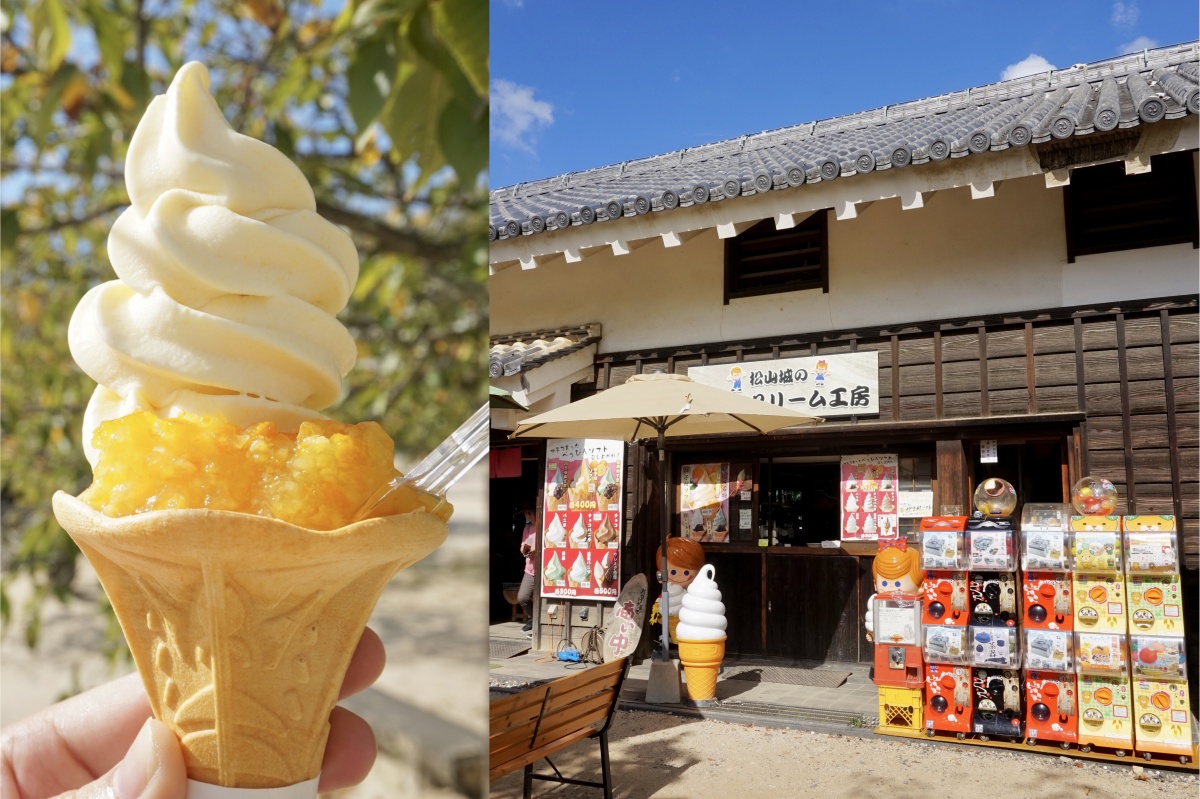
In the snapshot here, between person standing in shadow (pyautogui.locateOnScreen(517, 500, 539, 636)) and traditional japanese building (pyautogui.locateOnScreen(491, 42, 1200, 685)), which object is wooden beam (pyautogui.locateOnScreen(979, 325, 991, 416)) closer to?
traditional japanese building (pyautogui.locateOnScreen(491, 42, 1200, 685))

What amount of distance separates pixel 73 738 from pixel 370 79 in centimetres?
99

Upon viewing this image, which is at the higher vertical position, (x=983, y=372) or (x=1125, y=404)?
(x=983, y=372)

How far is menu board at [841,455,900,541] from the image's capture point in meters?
4.00

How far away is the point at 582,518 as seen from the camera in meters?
4.54

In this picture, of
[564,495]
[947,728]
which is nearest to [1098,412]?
[947,728]

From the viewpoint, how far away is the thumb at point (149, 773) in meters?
0.85

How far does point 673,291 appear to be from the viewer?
432 centimetres

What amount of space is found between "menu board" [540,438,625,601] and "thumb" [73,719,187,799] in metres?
3.61

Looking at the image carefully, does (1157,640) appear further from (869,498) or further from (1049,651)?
(869,498)

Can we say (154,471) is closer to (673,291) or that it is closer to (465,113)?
(465,113)

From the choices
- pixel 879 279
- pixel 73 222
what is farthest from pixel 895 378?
pixel 73 222

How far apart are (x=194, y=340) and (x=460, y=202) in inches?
76.2

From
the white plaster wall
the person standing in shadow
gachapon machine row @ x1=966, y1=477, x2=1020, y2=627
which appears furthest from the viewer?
the person standing in shadow

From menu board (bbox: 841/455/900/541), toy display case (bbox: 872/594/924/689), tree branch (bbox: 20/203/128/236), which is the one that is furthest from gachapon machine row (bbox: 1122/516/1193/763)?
tree branch (bbox: 20/203/128/236)
